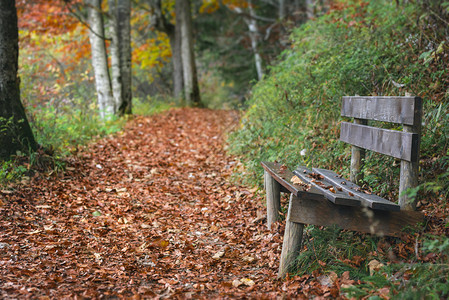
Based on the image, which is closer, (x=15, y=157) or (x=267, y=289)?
(x=267, y=289)

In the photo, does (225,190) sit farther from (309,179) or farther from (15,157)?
(15,157)

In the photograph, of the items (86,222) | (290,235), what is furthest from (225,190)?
(290,235)

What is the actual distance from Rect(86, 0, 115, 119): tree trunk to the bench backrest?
26.6 feet

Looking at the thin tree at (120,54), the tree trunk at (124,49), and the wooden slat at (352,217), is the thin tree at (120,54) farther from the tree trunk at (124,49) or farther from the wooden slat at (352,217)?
the wooden slat at (352,217)

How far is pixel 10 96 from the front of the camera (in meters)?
5.67

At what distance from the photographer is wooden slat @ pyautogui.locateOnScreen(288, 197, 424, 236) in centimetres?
311

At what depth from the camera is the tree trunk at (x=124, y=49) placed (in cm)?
1128

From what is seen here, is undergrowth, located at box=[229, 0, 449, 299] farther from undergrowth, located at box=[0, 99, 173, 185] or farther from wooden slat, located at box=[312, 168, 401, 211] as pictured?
undergrowth, located at box=[0, 99, 173, 185]

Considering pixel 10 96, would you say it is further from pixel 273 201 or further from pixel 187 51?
pixel 187 51

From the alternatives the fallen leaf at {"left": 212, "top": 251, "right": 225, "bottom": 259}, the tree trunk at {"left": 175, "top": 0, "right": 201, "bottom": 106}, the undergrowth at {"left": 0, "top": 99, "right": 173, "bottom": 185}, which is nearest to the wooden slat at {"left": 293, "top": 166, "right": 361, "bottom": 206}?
the fallen leaf at {"left": 212, "top": 251, "right": 225, "bottom": 259}

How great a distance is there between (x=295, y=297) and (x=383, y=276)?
69 centimetres

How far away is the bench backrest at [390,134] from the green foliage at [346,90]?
327mm

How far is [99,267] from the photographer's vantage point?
11.5 ft

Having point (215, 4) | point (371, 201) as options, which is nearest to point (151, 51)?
point (215, 4)
